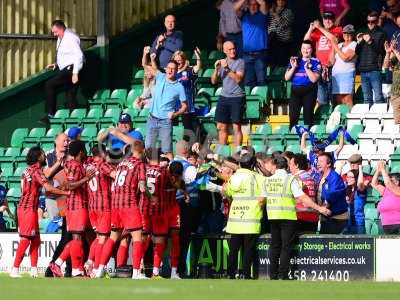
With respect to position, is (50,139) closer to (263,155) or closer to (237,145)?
(237,145)

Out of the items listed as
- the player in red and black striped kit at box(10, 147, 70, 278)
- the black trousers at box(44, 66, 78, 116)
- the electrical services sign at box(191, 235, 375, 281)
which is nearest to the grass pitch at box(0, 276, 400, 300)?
the electrical services sign at box(191, 235, 375, 281)

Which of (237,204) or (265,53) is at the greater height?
(265,53)

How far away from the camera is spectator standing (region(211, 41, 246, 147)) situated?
81.5 feet

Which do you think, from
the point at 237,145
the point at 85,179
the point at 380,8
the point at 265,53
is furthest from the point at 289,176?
the point at 380,8

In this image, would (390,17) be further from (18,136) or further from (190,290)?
(190,290)

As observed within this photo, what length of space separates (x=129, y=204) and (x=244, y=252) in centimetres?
174

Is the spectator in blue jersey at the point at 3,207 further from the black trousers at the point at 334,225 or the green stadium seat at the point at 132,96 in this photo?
the black trousers at the point at 334,225

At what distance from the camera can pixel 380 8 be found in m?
27.7

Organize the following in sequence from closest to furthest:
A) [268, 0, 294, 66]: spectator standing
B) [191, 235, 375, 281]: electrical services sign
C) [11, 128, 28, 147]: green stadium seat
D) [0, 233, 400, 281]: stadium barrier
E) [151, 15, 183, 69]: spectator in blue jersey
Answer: [0, 233, 400, 281]: stadium barrier → [191, 235, 375, 281]: electrical services sign → [151, 15, 183, 69]: spectator in blue jersey → [268, 0, 294, 66]: spectator standing → [11, 128, 28, 147]: green stadium seat

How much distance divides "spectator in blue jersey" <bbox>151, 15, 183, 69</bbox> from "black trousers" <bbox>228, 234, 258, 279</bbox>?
7.15 m

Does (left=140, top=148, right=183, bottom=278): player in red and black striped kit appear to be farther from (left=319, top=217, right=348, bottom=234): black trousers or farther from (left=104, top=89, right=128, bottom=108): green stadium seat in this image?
(left=104, top=89, right=128, bottom=108): green stadium seat

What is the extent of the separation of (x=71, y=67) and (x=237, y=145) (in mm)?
4886

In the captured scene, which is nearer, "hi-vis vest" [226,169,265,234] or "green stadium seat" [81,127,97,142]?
"hi-vis vest" [226,169,265,234]

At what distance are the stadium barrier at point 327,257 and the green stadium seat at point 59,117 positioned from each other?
6.98 meters
